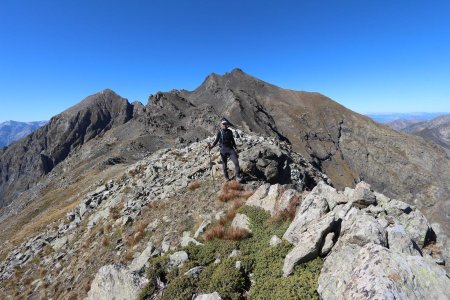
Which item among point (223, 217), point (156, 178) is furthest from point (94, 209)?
point (223, 217)

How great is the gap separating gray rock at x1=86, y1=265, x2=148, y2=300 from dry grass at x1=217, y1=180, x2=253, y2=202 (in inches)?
290

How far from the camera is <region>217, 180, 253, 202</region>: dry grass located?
702 inches

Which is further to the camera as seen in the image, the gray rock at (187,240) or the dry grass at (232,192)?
the dry grass at (232,192)

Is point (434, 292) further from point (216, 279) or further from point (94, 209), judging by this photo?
point (94, 209)

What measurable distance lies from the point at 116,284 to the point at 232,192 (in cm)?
842

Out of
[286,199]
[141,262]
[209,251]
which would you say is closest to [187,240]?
[141,262]

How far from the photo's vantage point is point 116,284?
37.7 feet

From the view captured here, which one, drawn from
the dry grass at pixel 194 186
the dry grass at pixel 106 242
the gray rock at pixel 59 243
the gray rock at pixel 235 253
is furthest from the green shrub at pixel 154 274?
the gray rock at pixel 59 243

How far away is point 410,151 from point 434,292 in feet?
630

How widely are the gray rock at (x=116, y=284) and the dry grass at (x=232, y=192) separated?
24.2 ft

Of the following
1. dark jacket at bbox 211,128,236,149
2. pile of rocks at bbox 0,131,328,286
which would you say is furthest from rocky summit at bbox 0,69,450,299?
dark jacket at bbox 211,128,236,149

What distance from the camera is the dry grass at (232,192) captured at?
17.8m

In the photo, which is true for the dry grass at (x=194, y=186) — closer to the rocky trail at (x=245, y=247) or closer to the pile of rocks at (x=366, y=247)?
the rocky trail at (x=245, y=247)

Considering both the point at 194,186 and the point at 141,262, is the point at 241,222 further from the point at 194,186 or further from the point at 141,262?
the point at 194,186
